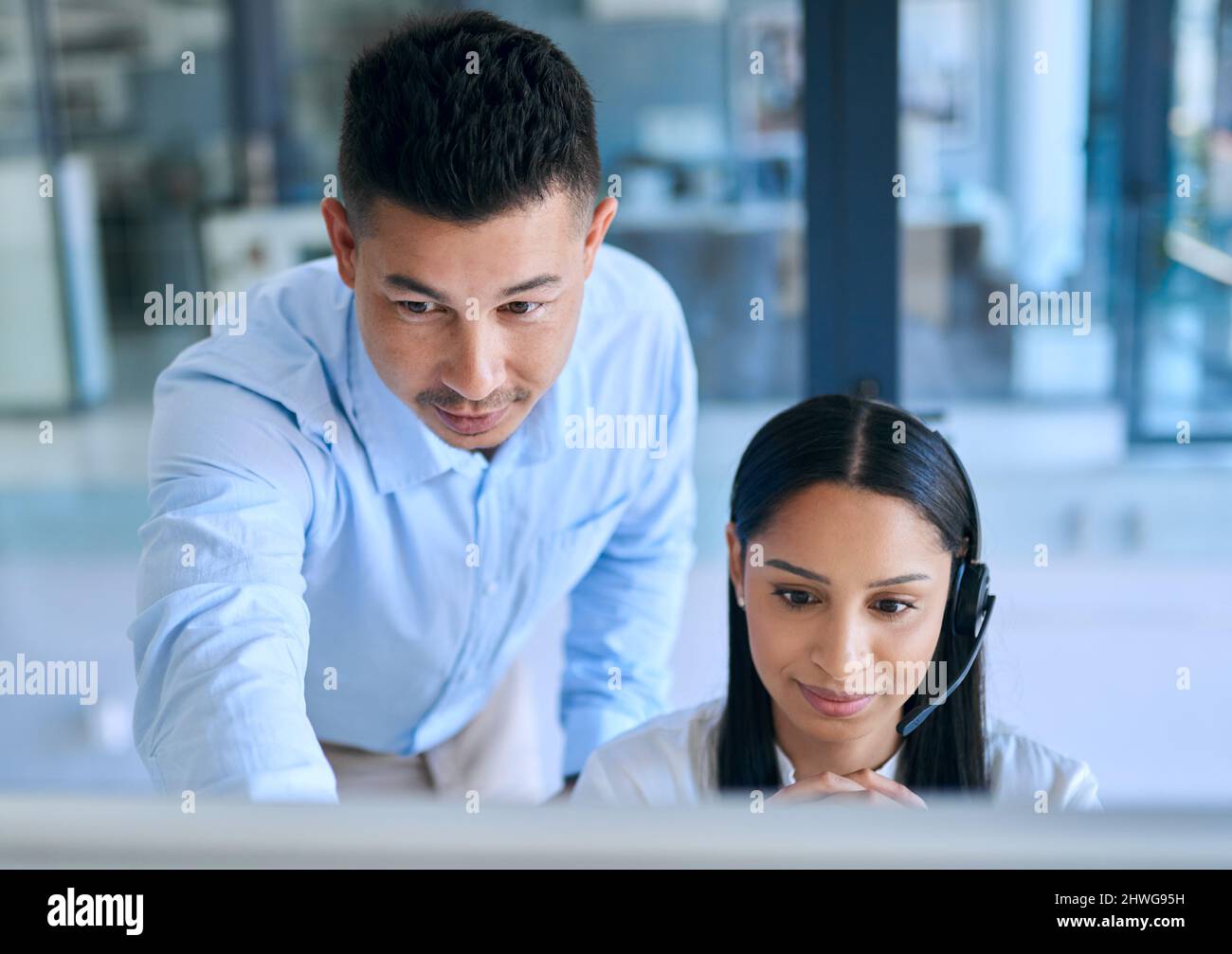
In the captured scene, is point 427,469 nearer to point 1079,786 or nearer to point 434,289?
point 434,289

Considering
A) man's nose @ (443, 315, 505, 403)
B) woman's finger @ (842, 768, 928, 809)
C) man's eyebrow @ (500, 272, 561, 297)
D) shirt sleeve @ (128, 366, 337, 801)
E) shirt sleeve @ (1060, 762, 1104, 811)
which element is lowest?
shirt sleeve @ (1060, 762, 1104, 811)

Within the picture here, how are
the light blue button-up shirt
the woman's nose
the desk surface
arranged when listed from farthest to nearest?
the woman's nose → the light blue button-up shirt → the desk surface

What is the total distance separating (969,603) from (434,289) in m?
0.52

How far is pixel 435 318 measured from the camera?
952 millimetres

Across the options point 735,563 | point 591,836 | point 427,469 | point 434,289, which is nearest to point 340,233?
point 434,289

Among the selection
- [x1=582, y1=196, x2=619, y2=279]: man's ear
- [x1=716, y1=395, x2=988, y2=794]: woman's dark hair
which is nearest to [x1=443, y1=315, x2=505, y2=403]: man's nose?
[x1=582, y1=196, x2=619, y2=279]: man's ear

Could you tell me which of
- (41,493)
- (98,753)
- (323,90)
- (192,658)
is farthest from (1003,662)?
(41,493)

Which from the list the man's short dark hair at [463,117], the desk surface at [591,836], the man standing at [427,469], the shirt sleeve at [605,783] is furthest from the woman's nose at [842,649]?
the desk surface at [591,836]

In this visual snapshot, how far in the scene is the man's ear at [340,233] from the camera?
1.03 metres

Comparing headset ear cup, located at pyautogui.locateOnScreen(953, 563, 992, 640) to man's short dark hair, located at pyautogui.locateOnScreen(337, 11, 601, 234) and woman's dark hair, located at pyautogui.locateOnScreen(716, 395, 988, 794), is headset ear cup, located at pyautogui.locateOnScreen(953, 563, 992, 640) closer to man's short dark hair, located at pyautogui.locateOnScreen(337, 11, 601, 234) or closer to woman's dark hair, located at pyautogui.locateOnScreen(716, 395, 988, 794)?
woman's dark hair, located at pyautogui.locateOnScreen(716, 395, 988, 794)

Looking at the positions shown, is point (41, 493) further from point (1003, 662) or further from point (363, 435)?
point (1003, 662)

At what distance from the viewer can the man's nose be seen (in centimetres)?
94

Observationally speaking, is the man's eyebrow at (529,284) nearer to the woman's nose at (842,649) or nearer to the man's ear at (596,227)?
the man's ear at (596,227)

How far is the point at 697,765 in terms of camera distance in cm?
113
